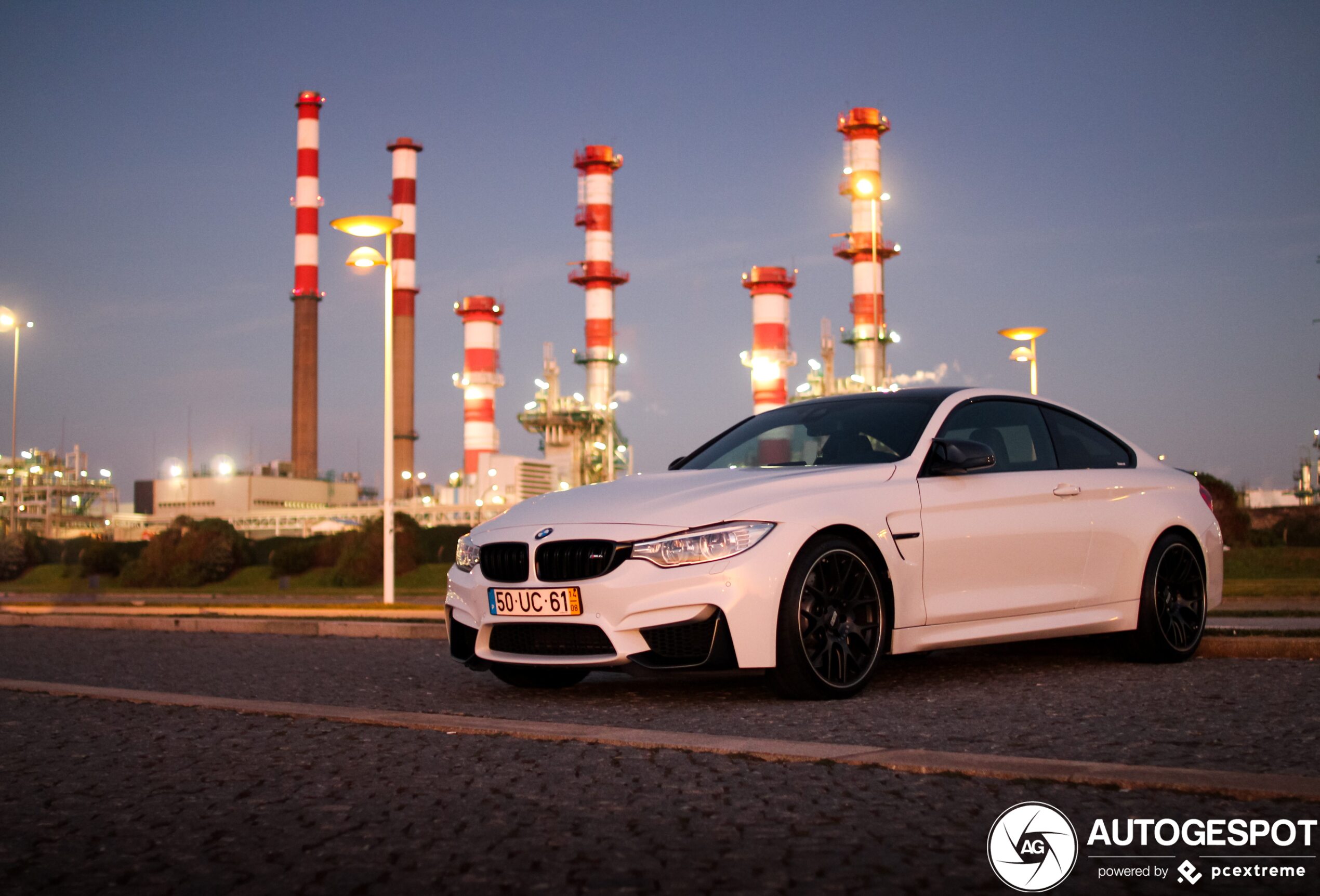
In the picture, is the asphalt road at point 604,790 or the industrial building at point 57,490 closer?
the asphalt road at point 604,790

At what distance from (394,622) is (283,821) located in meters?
8.64

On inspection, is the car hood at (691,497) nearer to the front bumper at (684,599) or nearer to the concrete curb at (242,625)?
the front bumper at (684,599)

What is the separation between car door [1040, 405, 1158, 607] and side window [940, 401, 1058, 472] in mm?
97

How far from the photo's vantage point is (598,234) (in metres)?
91.1

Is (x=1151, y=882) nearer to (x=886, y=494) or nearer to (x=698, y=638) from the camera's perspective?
(x=698, y=638)

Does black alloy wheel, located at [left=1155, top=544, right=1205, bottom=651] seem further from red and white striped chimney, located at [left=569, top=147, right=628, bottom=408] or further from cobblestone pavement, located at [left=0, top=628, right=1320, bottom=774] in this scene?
red and white striped chimney, located at [left=569, top=147, right=628, bottom=408]

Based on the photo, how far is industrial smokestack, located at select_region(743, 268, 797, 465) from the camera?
94312 millimetres

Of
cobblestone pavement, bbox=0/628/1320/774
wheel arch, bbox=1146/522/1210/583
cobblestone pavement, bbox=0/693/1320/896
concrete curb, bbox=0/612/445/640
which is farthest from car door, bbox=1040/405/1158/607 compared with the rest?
concrete curb, bbox=0/612/445/640

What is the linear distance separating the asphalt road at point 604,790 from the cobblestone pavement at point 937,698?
26 millimetres

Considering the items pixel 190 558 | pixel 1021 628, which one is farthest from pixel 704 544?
pixel 190 558

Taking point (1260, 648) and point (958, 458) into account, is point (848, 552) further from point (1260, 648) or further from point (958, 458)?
point (1260, 648)

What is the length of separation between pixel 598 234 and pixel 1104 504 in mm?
85751

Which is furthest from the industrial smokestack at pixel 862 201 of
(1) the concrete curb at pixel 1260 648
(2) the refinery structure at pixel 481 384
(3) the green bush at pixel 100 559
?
(1) the concrete curb at pixel 1260 648

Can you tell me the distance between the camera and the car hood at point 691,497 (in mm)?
5629
